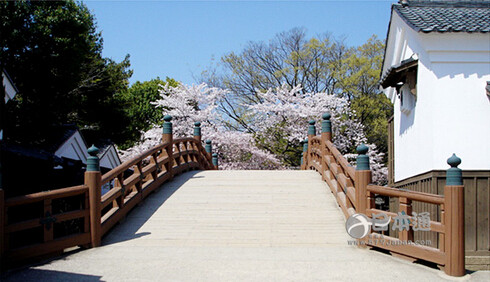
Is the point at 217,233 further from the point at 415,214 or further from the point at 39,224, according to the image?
the point at 415,214

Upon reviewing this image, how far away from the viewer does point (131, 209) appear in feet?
36.6

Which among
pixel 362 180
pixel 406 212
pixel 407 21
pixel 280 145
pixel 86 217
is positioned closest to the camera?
pixel 406 212

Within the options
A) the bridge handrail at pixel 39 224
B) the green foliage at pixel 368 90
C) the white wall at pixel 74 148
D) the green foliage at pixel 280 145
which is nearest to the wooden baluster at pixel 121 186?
the bridge handrail at pixel 39 224

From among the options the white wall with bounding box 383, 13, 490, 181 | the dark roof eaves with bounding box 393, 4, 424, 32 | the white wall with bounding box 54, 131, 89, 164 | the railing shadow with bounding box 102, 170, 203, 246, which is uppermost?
the dark roof eaves with bounding box 393, 4, 424, 32

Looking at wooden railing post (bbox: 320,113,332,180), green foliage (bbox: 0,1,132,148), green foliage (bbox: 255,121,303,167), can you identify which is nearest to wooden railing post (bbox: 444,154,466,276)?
wooden railing post (bbox: 320,113,332,180)

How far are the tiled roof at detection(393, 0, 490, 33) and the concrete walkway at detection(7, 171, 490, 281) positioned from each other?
13.4ft

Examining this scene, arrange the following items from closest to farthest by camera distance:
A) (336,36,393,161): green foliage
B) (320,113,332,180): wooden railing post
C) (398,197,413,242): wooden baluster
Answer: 1. (398,197,413,242): wooden baluster
2. (320,113,332,180): wooden railing post
3. (336,36,393,161): green foliage

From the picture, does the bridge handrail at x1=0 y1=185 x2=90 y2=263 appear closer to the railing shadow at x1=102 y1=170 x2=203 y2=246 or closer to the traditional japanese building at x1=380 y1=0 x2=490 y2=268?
the railing shadow at x1=102 y1=170 x2=203 y2=246

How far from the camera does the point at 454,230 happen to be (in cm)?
723

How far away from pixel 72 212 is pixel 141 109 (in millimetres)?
28959

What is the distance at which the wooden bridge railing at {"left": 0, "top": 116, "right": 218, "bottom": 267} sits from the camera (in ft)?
25.0
